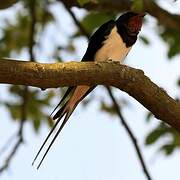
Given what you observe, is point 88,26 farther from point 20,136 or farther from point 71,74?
point 71,74

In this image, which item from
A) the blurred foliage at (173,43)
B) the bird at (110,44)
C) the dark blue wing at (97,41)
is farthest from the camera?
the blurred foliage at (173,43)

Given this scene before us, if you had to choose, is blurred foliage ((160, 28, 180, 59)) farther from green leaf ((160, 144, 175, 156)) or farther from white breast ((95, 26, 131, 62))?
white breast ((95, 26, 131, 62))

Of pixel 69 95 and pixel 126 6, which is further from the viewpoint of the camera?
pixel 126 6

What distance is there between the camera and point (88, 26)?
4.70 meters

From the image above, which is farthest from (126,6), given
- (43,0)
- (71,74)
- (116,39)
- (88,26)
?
(71,74)

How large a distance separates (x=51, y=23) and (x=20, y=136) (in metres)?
1.41

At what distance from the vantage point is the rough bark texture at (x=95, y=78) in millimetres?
2572

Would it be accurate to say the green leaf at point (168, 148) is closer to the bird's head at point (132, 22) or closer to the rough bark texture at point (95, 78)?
the bird's head at point (132, 22)

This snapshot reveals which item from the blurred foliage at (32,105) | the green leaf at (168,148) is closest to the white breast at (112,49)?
the green leaf at (168,148)

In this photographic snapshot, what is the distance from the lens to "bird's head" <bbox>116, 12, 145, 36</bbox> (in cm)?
363

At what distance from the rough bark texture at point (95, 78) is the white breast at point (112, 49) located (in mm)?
657

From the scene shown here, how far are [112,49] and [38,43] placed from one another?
1.60 metres

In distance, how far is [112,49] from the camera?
351cm

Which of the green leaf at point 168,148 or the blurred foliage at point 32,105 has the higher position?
the blurred foliage at point 32,105
